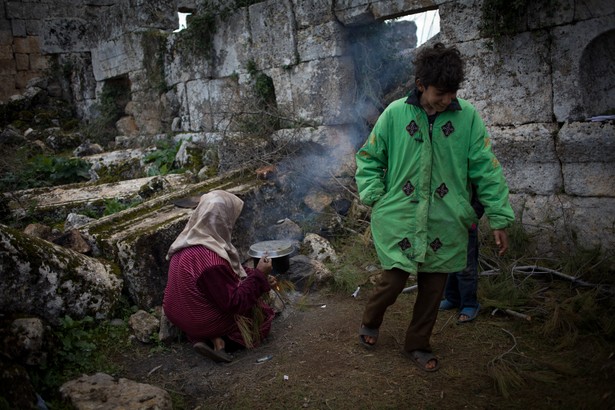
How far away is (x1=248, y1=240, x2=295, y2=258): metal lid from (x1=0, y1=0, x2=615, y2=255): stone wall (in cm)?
207

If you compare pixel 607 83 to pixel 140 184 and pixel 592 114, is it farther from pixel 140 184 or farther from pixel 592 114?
pixel 140 184

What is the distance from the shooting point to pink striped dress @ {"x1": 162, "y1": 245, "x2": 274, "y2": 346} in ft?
10.6

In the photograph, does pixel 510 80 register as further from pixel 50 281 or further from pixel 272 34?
pixel 50 281

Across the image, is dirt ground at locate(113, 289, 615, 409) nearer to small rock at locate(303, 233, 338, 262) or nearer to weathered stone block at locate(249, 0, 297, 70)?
small rock at locate(303, 233, 338, 262)

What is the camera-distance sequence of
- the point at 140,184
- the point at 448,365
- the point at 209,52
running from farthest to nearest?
the point at 209,52 → the point at 140,184 → the point at 448,365

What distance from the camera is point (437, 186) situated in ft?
9.25

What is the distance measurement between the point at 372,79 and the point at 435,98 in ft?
10.8

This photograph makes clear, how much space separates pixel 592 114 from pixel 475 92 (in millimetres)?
1040

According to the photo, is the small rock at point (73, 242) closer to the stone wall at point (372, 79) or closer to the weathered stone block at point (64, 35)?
the stone wall at point (372, 79)

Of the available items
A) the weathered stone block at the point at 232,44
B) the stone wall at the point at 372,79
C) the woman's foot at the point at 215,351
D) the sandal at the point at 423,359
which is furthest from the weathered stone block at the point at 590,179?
the weathered stone block at the point at 232,44

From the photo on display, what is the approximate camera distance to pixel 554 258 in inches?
162

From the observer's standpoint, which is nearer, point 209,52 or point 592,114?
point 592,114

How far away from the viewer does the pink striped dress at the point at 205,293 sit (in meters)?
3.23

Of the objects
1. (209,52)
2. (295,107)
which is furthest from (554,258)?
(209,52)
